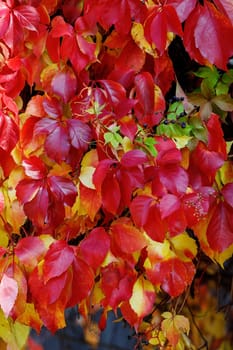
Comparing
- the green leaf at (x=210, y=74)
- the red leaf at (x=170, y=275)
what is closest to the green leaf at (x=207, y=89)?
the green leaf at (x=210, y=74)

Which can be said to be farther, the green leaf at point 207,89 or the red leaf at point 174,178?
the green leaf at point 207,89

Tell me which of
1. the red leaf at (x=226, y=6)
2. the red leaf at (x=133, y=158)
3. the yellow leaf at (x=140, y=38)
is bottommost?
the red leaf at (x=133, y=158)

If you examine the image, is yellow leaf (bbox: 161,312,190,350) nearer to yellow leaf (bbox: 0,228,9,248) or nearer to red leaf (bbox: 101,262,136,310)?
red leaf (bbox: 101,262,136,310)

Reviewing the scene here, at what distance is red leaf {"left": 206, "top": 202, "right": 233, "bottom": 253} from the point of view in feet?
3.82

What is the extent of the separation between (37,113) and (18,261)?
0.27m

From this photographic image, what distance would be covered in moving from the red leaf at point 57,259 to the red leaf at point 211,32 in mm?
415

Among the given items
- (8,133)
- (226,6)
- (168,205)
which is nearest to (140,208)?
(168,205)

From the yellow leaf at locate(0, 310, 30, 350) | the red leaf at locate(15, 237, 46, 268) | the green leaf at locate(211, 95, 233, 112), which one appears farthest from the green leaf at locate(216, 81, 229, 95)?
the yellow leaf at locate(0, 310, 30, 350)

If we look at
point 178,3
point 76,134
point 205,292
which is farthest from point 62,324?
point 205,292

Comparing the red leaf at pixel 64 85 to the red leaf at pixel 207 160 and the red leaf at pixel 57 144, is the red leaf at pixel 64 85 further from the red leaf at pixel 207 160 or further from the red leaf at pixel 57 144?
the red leaf at pixel 207 160

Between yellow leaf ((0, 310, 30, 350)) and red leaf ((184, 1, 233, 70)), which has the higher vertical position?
red leaf ((184, 1, 233, 70))

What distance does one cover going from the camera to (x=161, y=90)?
1.23 m

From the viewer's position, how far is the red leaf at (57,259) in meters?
1.08

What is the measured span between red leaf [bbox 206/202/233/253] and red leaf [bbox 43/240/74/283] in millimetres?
262
